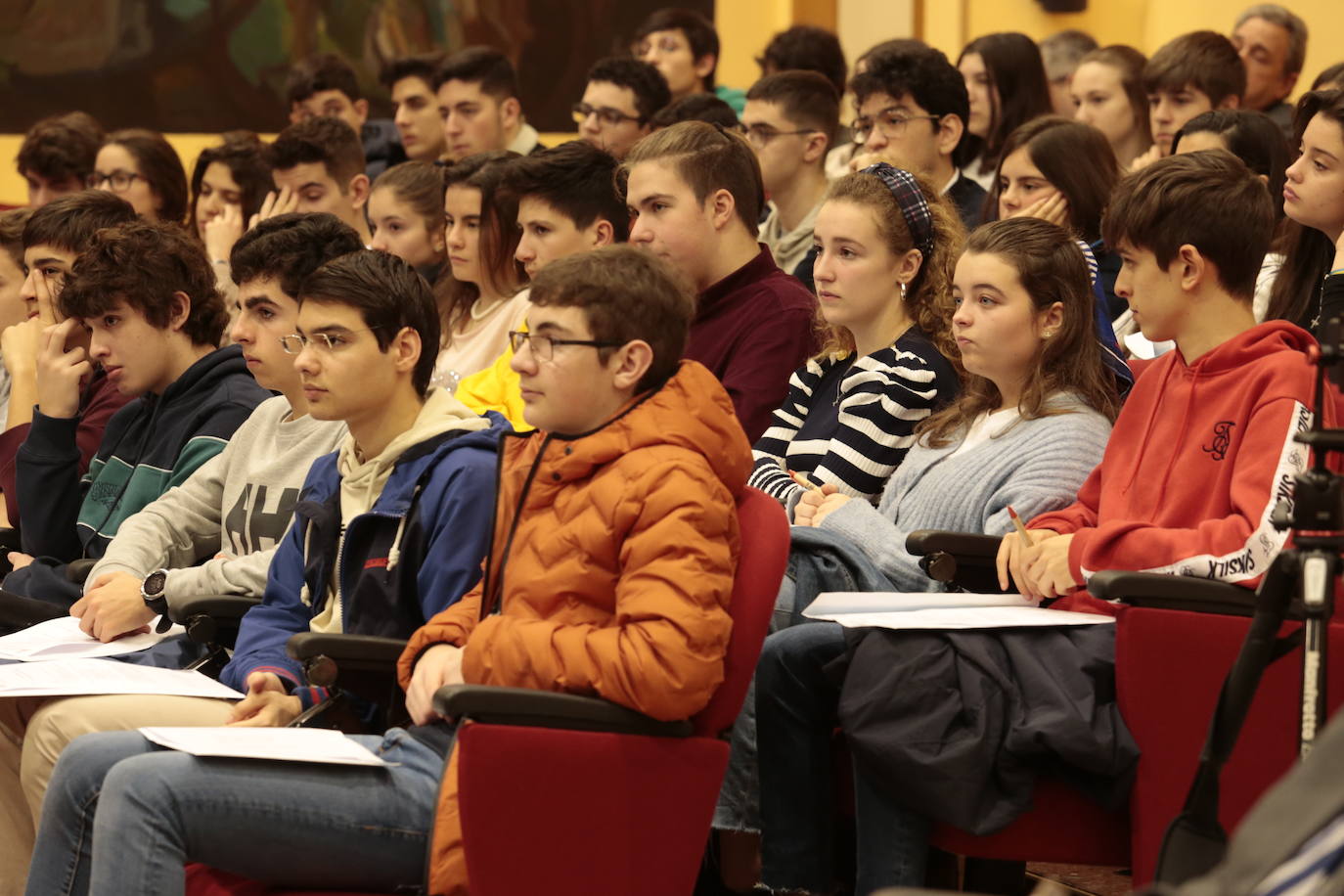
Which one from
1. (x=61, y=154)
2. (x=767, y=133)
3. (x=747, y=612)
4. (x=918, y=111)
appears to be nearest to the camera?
(x=747, y=612)

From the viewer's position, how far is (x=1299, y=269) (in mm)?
3373

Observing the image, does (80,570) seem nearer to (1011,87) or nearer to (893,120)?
(893,120)

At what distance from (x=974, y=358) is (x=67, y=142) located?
4.42 metres

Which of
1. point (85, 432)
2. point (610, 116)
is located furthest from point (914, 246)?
point (610, 116)

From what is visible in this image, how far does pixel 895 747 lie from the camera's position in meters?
2.42

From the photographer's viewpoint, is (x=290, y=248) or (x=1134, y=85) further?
(x=1134, y=85)

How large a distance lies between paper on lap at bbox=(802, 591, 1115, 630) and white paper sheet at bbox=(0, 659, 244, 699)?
973 millimetres

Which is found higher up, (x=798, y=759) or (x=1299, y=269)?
(x=1299, y=269)

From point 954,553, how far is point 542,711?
2.94ft

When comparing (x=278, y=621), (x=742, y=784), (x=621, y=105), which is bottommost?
(x=742, y=784)

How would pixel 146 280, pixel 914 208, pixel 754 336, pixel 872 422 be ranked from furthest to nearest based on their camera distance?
pixel 146 280 < pixel 754 336 < pixel 914 208 < pixel 872 422

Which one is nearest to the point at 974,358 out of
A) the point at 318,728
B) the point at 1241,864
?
the point at 318,728

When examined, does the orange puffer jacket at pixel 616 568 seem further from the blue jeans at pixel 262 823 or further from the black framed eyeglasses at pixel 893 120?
the black framed eyeglasses at pixel 893 120

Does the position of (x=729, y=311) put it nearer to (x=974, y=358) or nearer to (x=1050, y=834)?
(x=974, y=358)
